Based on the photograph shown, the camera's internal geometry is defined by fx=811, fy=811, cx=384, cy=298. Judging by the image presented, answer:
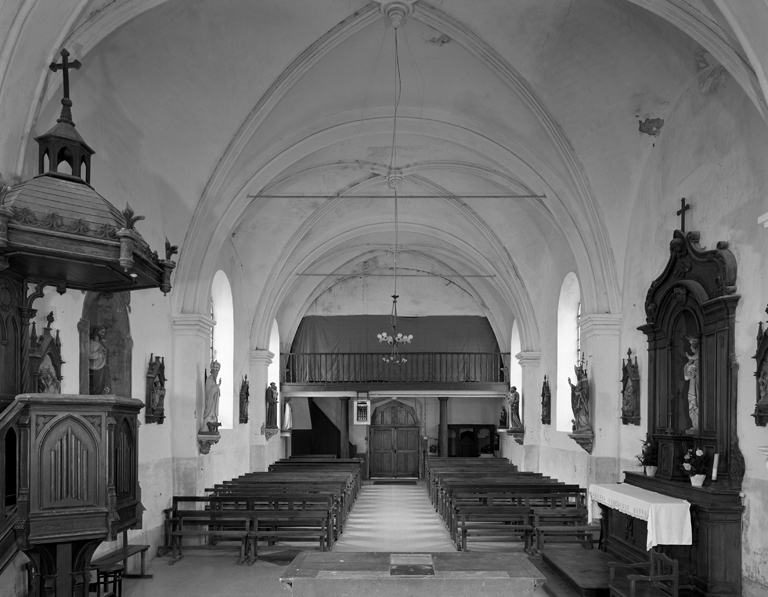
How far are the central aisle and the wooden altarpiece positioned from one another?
369 centimetres

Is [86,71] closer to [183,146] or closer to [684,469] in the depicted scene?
[183,146]

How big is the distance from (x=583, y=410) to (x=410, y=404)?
15.0 meters

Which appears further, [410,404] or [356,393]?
[410,404]

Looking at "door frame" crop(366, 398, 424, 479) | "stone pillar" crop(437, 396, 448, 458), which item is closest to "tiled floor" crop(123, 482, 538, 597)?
"stone pillar" crop(437, 396, 448, 458)

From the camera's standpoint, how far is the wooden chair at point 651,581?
826 cm

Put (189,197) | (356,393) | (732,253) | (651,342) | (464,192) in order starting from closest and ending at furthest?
1. (732,253)
2. (651,342)
3. (189,197)
4. (464,192)
5. (356,393)

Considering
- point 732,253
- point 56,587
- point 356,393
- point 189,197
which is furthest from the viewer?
point 356,393

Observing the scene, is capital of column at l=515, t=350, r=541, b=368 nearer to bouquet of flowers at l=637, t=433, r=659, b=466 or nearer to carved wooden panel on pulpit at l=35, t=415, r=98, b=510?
bouquet of flowers at l=637, t=433, r=659, b=466

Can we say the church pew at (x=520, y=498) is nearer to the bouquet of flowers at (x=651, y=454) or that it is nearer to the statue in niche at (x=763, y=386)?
the bouquet of flowers at (x=651, y=454)

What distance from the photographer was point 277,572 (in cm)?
1130

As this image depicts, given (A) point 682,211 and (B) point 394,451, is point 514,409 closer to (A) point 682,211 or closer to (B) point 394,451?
(B) point 394,451

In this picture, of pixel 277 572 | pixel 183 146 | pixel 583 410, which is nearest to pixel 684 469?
pixel 583 410

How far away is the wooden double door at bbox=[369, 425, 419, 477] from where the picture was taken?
2855cm

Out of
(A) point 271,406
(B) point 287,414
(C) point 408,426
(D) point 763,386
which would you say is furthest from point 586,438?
(C) point 408,426
